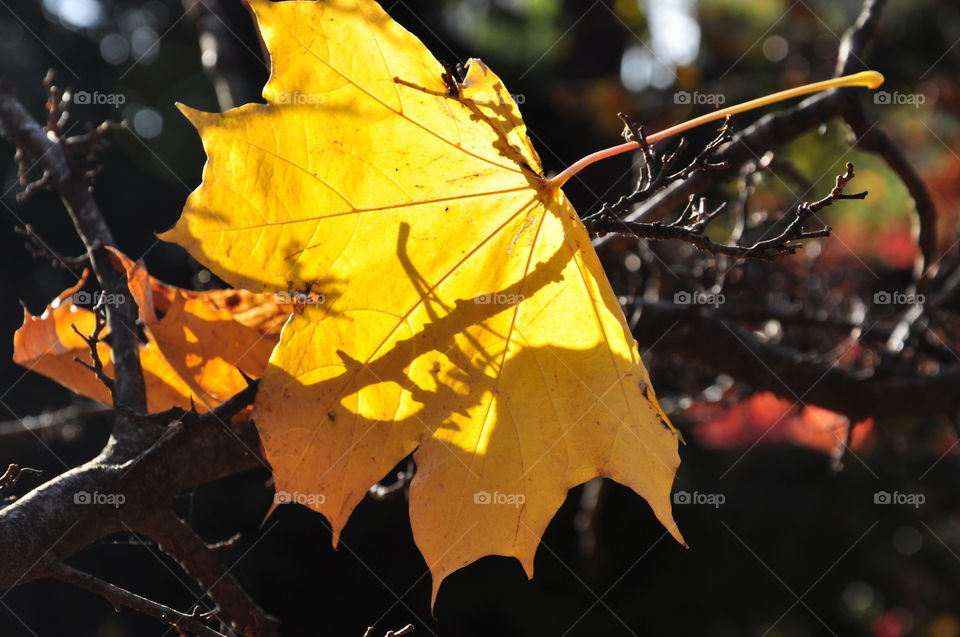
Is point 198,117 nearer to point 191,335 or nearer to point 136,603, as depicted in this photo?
point 191,335

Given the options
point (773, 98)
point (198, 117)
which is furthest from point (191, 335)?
point (773, 98)

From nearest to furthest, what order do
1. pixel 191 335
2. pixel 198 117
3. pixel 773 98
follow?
pixel 773 98 → pixel 198 117 → pixel 191 335

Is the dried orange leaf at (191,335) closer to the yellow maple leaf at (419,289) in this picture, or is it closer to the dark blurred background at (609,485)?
the yellow maple leaf at (419,289)

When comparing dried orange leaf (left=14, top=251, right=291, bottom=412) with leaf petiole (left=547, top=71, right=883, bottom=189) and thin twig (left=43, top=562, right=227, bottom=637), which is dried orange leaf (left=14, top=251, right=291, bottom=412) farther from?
leaf petiole (left=547, top=71, right=883, bottom=189)

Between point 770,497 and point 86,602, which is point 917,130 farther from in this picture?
point 86,602

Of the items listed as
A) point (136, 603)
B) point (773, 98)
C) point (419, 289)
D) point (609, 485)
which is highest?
point (773, 98)
